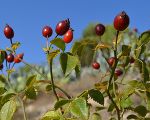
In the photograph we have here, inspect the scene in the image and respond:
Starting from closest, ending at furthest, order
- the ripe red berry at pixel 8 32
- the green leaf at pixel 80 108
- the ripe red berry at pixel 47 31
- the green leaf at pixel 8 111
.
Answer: the green leaf at pixel 80 108, the green leaf at pixel 8 111, the ripe red berry at pixel 47 31, the ripe red berry at pixel 8 32

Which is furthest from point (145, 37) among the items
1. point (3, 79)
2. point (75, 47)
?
point (3, 79)

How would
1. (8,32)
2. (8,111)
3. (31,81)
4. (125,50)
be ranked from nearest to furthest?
(125,50) → (8,111) → (31,81) → (8,32)

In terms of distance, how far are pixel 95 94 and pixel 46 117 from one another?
0.23 metres

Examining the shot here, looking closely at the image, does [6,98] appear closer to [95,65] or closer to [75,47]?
[75,47]

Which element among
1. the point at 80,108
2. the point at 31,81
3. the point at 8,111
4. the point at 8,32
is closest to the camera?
the point at 80,108

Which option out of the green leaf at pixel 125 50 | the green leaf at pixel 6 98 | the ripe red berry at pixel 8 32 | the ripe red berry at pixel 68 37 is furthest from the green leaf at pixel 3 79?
the green leaf at pixel 125 50

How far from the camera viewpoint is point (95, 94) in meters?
1.89

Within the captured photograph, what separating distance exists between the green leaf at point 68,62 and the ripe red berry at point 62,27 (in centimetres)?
18

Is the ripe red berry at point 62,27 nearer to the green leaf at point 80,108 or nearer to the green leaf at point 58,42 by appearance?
the green leaf at point 58,42

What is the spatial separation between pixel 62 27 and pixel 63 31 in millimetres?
18

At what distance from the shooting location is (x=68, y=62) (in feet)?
6.19

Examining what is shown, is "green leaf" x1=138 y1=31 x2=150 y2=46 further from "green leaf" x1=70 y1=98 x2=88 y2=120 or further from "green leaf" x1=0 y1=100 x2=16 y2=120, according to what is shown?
"green leaf" x1=0 y1=100 x2=16 y2=120

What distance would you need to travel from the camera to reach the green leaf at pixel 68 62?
6.15 feet

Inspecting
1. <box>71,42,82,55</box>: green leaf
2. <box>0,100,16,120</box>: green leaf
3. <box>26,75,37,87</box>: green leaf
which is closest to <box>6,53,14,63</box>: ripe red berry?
<box>26,75,37,87</box>: green leaf
